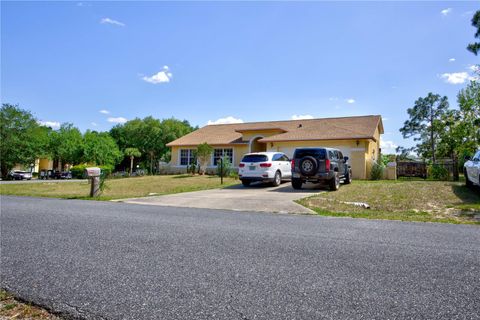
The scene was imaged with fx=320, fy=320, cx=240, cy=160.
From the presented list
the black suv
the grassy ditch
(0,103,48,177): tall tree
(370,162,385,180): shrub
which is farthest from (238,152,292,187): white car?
(0,103,48,177): tall tree

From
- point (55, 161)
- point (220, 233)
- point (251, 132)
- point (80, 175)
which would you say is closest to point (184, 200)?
point (220, 233)

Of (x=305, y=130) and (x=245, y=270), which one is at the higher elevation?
(x=305, y=130)

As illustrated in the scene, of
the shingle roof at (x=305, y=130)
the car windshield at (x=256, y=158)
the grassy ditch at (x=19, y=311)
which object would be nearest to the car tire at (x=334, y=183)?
the car windshield at (x=256, y=158)

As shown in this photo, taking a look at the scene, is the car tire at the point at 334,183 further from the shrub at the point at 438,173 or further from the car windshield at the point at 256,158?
the shrub at the point at 438,173

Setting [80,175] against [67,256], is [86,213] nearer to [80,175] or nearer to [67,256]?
[67,256]

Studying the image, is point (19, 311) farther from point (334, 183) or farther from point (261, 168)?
point (261, 168)

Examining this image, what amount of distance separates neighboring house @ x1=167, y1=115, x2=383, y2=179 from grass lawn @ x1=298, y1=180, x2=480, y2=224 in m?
8.76

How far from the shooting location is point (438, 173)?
20.3 m

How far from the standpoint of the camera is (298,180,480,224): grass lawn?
8695mm

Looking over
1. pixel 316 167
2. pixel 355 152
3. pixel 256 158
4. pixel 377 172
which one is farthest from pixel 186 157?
pixel 316 167

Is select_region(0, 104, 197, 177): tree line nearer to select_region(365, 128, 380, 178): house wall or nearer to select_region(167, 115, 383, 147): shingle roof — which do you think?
select_region(167, 115, 383, 147): shingle roof

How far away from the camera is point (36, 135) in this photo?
4659 centimetres

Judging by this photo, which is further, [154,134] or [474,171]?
[154,134]

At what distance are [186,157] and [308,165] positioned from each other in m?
19.1
